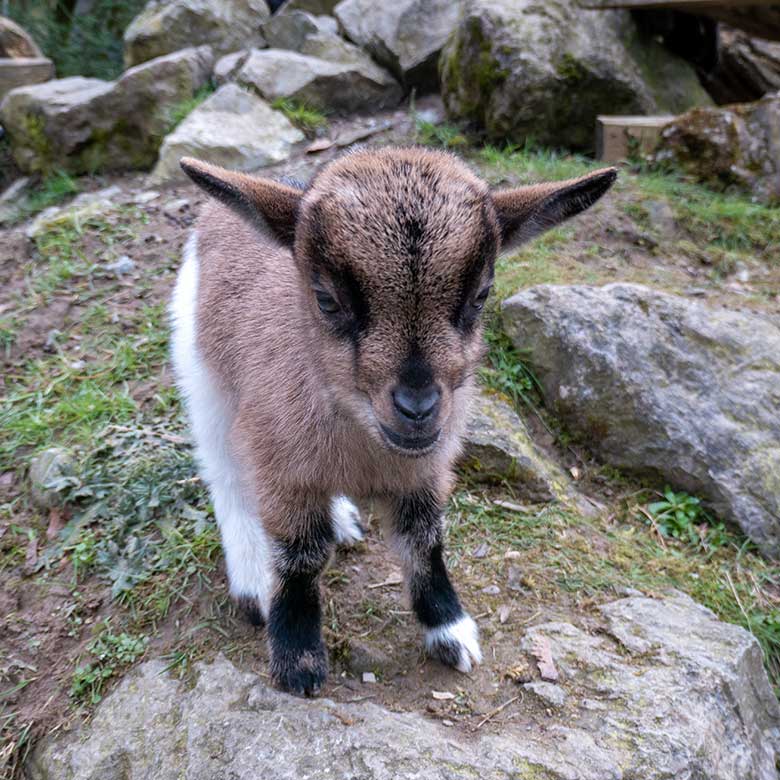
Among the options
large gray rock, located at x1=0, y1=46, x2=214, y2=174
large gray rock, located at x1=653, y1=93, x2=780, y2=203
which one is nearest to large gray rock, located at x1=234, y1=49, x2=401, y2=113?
large gray rock, located at x1=0, y1=46, x2=214, y2=174

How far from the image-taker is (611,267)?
16.8 ft

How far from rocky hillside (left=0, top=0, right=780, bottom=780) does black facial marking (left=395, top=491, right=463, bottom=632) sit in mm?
198

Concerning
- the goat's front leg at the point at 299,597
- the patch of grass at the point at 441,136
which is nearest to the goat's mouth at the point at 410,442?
the goat's front leg at the point at 299,597

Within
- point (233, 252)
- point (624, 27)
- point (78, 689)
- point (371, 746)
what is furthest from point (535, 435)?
point (624, 27)

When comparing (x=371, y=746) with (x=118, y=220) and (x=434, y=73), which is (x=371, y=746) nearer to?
(x=118, y=220)

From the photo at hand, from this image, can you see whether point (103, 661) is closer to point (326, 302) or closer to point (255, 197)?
point (326, 302)

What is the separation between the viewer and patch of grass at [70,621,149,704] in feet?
9.85

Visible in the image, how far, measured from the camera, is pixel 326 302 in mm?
2365

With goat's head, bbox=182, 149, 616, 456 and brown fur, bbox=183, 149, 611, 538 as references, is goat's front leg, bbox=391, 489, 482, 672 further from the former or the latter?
goat's head, bbox=182, 149, 616, 456

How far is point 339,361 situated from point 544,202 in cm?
79

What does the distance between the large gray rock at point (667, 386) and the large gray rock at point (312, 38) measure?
4.34 metres

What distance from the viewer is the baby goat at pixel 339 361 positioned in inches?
85.8

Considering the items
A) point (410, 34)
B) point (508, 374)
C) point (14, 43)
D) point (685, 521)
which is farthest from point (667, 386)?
point (14, 43)

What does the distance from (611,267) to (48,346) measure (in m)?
3.39
